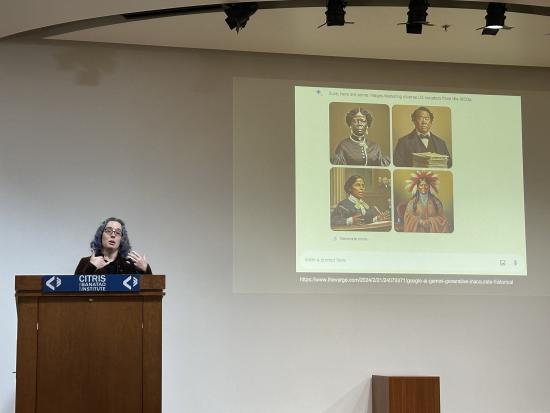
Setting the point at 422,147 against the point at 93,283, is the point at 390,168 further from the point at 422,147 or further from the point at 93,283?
the point at 93,283

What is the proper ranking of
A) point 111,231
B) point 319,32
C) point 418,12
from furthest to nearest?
1. point 319,32
2. point 418,12
3. point 111,231

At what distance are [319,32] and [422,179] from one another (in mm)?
1304

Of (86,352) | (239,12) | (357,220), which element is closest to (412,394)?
(357,220)

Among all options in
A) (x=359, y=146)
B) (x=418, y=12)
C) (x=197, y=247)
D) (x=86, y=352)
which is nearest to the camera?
(x=86, y=352)

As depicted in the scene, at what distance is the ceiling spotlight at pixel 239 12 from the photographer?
482cm

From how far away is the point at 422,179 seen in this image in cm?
577

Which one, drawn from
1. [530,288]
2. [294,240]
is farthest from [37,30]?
[530,288]

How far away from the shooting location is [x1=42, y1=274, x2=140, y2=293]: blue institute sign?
122 inches

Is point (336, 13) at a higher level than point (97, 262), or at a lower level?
higher

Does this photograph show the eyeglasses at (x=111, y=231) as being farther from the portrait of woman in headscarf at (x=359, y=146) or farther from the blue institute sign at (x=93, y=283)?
the portrait of woman in headscarf at (x=359, y=146)

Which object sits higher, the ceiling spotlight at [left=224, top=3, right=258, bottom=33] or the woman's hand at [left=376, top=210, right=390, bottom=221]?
the ceiling spotlight at [left=224, top=3, right=258, bottom=33]

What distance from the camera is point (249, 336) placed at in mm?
5445

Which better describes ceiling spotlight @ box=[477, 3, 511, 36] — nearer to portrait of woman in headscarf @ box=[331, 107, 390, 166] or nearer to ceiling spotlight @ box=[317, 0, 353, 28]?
ceiling spotlight @ box=[317, 0, 353, 28]

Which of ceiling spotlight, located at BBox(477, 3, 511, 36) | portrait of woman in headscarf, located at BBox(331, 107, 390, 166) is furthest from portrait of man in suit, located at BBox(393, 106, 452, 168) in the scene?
ceiling spotlight, located at BBox(477, 3, 511, 36)
